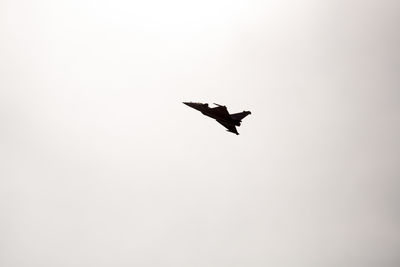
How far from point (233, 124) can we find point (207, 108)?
3688 millimetres

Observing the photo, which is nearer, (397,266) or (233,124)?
(233,124)

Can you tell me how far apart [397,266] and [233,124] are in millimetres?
183387

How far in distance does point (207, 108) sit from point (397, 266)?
186752 millimetres

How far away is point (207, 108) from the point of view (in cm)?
3619

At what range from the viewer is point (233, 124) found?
3775 centimetres

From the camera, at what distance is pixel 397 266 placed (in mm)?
176250

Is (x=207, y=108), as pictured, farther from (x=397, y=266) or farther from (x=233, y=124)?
(x=397, y=266)

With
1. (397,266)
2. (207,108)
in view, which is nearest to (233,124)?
(207,108)

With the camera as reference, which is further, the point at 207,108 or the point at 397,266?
the point at 397,266
